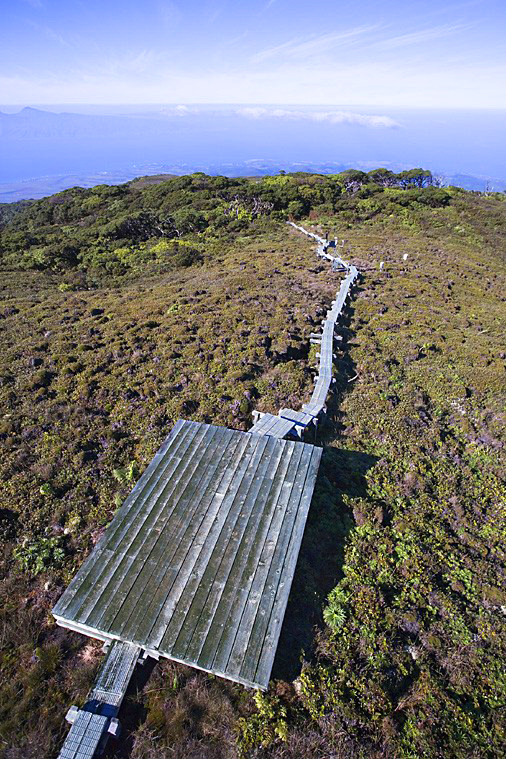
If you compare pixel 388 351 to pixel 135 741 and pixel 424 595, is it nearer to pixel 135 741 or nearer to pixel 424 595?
pixel 424 595

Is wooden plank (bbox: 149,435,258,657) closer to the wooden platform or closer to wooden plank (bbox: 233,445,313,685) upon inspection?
the wooden platform

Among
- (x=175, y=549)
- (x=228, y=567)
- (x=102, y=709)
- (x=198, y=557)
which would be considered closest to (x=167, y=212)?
(x=175, y=549)

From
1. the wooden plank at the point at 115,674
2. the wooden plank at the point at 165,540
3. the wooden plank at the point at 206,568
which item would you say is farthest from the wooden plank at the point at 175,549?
the wooden plank at the point at 115,674

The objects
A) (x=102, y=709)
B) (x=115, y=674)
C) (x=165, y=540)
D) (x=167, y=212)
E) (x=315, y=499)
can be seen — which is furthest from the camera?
(x=167, y=212)

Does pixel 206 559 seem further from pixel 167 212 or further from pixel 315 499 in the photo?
pixel 167 212

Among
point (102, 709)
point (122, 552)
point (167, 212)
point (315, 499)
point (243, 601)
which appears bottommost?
point (102, 709)

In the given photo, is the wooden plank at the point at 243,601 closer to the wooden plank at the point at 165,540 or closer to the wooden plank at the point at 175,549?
the wooden plank at the point at 175,549

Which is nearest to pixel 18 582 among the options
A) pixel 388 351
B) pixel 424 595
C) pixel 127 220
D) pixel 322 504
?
pixel 322 504
